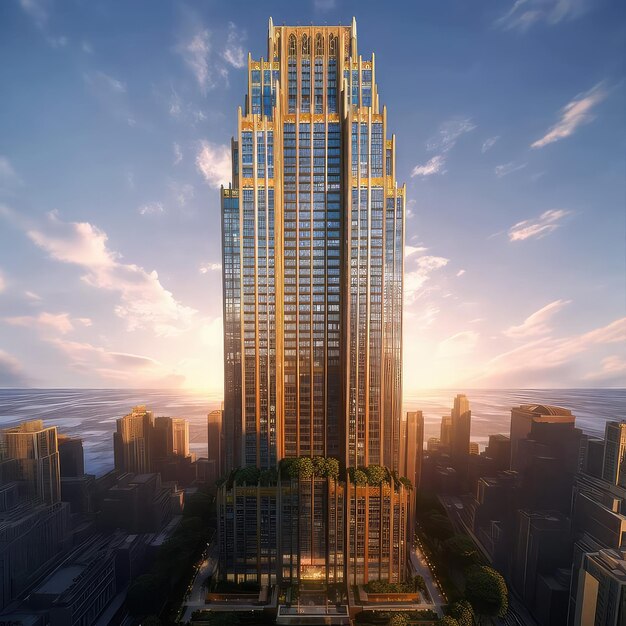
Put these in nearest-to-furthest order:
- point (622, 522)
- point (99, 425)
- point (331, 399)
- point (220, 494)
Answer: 1. point (622, 522)
2. point (220, 494)
3. point (331, 399)
4. point (99, 425)

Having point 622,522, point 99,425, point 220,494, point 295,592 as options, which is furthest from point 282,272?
point 99,425

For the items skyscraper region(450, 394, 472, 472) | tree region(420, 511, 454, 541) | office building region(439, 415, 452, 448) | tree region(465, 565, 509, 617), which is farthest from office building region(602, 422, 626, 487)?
office building region(439, 415, 452, 448)

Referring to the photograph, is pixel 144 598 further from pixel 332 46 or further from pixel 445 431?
pixel 332 46

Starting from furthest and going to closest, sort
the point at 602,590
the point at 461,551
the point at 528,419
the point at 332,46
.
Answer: the point at 528,419, the point at 332,46, the point at 461,551, the point at 602,590

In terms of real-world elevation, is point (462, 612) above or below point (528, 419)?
below

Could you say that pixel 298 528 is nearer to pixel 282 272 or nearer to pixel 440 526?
pixel 440 526

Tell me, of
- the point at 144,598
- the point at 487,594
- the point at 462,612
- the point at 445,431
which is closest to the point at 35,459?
the point at 144,598

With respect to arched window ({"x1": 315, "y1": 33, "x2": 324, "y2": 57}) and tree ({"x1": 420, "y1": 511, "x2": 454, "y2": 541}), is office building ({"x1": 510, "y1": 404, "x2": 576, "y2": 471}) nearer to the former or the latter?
tree ({"x1": 420, "y1": 511, "x2": 454, "y2": 541})
